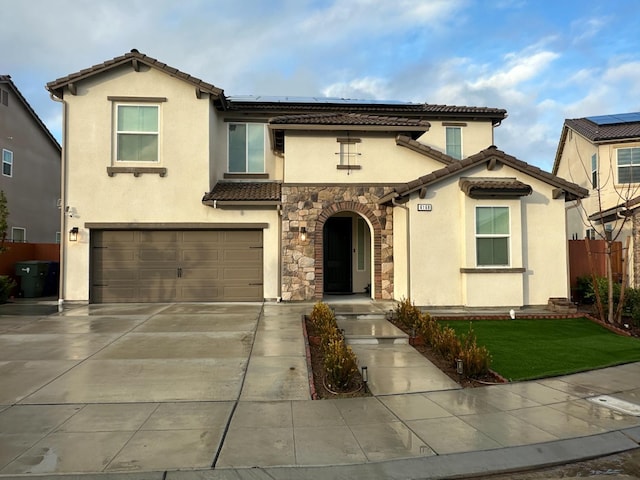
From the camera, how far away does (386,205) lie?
13570 millimetres

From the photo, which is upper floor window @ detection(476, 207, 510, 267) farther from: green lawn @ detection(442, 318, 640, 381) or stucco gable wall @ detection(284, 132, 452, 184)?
stucco gable wall @ detection(284, 132, 452, 184)

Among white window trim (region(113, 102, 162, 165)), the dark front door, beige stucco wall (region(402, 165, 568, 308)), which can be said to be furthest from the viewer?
the dark front door

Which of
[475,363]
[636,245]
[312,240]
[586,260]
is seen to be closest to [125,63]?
[312,240]

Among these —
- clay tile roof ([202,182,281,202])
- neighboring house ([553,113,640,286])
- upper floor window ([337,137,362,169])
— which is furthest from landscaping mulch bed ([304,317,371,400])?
neighboring house ([553,113,640,286])

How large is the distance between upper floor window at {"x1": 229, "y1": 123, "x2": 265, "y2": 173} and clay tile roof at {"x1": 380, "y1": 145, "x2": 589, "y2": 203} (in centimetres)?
547

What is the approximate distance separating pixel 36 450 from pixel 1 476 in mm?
481

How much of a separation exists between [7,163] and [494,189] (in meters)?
Answer: 21.0

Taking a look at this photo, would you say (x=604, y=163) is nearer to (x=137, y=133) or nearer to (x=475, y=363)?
(x=475, y=363)

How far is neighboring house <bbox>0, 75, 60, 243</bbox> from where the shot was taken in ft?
66.3

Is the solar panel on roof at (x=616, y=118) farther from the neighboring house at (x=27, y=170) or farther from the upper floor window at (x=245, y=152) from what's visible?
the neighboring house at (x=27, y=170)

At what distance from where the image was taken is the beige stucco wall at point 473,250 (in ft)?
38.4

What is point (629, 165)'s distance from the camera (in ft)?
58.6

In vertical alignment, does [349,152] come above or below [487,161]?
above

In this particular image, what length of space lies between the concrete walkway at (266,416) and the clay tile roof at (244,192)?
586cm
